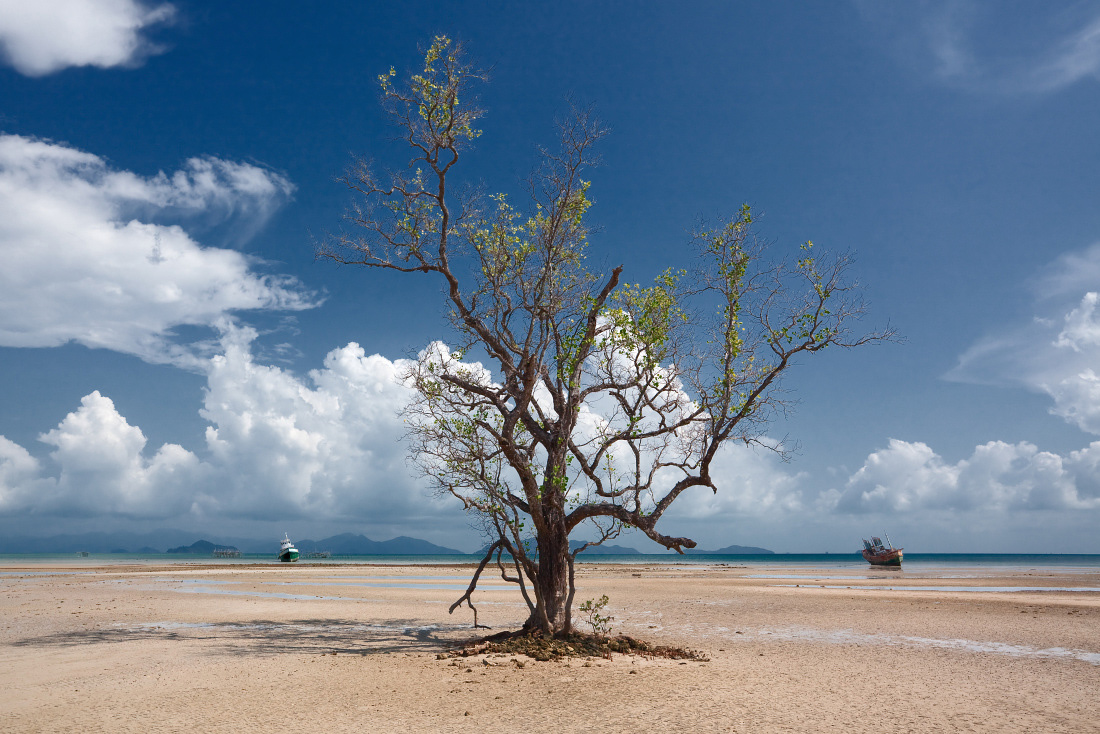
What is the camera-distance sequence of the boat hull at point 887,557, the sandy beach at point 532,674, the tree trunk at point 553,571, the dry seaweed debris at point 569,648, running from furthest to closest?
the boat hull at point 887,557, the tree trunk at point 553,571, the dry seaweed debris at point 569,648, the sandy beach at point 532,674

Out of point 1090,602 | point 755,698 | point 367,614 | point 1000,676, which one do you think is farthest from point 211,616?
point 1090,602

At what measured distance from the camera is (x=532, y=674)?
12.1 metres

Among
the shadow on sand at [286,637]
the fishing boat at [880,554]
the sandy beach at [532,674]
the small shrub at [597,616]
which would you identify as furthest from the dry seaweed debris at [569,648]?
the fishing boat at [880,554]

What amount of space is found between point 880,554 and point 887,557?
1568 mm

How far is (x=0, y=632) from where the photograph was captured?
58.3ft

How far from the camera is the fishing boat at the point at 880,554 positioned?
69188 mm

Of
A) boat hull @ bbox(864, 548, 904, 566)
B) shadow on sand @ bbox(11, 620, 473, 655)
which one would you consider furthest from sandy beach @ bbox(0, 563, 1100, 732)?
boat hull @ bbox(864, 548, 904, 566)

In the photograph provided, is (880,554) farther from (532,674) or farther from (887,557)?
(532,674)

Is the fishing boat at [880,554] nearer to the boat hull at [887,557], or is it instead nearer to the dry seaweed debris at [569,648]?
the boat hull at [887,557]

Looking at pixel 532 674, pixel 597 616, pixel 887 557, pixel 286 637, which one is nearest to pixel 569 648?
pixel 597 616

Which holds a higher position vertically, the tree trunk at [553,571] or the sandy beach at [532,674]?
the tree trunk at [553,571]

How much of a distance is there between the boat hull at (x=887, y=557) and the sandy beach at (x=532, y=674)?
4920 cm

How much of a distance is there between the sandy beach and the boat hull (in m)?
49.2

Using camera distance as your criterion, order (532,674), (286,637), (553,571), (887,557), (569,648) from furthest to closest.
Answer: (887,557), (286,637), (553,571), (569,648), (532,674)
